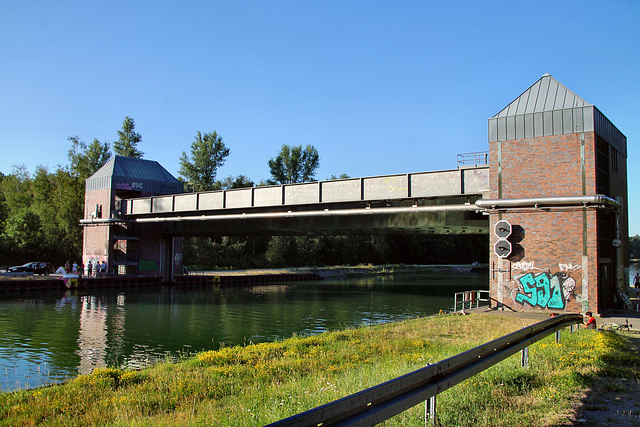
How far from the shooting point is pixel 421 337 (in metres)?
16.6

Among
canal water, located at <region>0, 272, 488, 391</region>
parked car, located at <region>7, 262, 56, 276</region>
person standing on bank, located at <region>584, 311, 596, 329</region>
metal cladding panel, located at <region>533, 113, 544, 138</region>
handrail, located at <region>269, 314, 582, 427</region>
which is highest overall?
metal cladding panel, located at <region>533, 113, 544, 138</region>

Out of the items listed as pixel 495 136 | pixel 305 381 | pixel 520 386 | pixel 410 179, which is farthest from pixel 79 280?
pixel 520 386

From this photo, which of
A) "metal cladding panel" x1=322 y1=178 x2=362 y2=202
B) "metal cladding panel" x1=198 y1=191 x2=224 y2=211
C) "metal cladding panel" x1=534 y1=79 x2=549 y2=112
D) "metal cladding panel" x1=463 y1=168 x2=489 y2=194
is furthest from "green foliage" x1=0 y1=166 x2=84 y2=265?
"metal cladding panel" x1=534 y1=79 x2=549 y2=112

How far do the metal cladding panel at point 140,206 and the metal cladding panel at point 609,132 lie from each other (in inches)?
1468

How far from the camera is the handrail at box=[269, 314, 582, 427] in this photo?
4555mm

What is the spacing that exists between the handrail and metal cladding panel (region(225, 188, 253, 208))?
3182 centimetres

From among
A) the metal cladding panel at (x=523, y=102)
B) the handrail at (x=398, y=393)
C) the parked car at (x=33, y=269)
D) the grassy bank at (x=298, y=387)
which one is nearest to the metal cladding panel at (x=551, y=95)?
the metal cladding panel at (x=523, y=102)

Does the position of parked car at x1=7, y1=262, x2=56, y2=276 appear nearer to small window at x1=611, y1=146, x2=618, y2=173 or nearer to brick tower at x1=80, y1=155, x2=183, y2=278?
brick tower at x1=80, y1=155, x2=183, y2=278

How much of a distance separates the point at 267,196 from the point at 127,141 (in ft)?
212

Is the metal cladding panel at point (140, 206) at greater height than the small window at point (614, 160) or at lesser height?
Answer: lesser

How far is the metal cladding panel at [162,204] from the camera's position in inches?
1777

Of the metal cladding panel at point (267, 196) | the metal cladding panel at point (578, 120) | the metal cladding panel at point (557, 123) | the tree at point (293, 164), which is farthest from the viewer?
the tree at point (293, 164)

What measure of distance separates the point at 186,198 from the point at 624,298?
33.0 m

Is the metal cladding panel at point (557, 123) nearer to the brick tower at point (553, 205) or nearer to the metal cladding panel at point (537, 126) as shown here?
the brick tower at point (553, 205)
